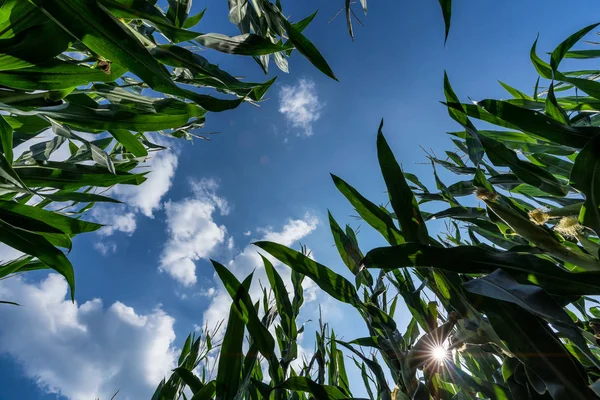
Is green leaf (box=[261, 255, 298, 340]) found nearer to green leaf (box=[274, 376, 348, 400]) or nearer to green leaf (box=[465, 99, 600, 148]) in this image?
green leaf (box=[274, 376, 348, 400])

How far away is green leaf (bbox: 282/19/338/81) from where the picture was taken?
1.99 feet

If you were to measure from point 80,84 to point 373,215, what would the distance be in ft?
1.73

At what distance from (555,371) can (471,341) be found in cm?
11

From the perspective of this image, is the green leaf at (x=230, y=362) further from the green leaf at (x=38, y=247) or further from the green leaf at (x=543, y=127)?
the green leaf at (x=543, y=127)

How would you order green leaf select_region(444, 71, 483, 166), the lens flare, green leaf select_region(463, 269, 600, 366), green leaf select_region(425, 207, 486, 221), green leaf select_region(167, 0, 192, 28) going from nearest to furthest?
green leaf select_region(463, 269, 600, 366), the lens flare, green leaf select_region(444, 71, 483, 166), green leaf select_region(425, 207, 486, 221), green leaf select_region(167, 0, 192, 28)

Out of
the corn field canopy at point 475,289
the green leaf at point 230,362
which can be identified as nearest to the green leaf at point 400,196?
the corn field canopy at point 475,289

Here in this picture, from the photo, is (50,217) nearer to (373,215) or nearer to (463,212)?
(373,215)

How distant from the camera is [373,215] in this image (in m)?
0.51

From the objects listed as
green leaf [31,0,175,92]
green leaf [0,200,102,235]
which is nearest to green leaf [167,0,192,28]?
green leaf [31,0,175,92]

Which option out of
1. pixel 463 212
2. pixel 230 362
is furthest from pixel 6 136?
pixel 463 212

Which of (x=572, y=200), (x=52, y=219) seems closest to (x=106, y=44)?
(x=52, y=219)

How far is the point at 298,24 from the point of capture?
893 mm

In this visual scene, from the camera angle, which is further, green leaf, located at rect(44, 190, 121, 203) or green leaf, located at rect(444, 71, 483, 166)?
green leaf, located at rect(44, 190, 121, 203)

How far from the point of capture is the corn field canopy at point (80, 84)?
454mm
